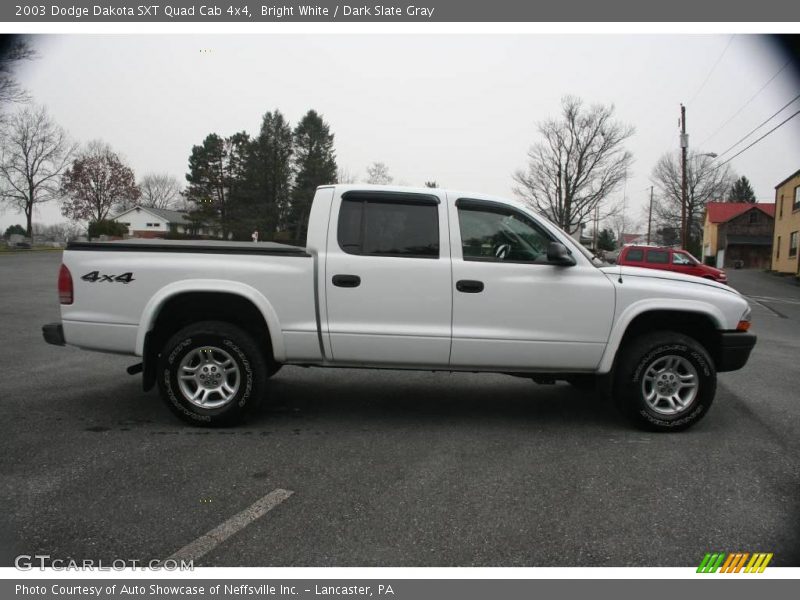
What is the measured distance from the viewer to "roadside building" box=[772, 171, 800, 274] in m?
30.8

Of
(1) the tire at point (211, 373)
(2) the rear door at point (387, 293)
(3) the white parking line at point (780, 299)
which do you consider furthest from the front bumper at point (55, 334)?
(3) the white parking line at point (780, 299)

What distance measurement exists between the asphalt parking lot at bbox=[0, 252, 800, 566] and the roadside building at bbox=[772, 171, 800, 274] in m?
32.6

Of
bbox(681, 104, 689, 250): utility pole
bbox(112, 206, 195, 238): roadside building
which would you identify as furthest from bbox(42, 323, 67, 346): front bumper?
bbox(112, 206, 195, 238): roadside building

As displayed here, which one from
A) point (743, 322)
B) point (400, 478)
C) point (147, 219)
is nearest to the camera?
point (400, 478)

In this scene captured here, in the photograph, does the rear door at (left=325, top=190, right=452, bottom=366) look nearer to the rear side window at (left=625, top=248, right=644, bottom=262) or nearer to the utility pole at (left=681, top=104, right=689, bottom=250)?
the rear side window at (left=625, top=248, right=644, bottom=262)

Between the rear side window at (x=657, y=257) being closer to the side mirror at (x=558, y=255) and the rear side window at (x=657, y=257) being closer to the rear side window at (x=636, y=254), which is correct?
the rear side window at (x=636, y=254)

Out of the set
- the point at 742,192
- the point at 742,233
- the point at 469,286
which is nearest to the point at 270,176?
the point at 742,233

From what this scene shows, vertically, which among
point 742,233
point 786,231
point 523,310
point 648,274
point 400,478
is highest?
point 742,233

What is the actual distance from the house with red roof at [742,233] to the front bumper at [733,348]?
53.9 meters

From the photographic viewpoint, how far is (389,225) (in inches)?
167

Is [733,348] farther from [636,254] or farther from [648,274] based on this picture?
[636,254]

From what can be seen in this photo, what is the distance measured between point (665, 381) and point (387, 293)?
2.43 metres

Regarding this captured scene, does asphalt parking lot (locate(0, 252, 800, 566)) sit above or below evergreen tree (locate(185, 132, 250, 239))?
below

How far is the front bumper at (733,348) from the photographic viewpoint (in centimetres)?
428
